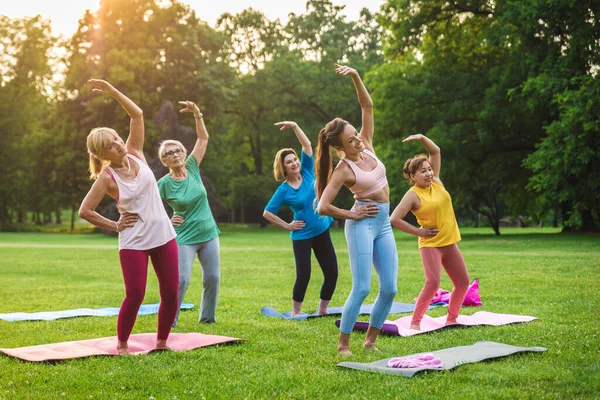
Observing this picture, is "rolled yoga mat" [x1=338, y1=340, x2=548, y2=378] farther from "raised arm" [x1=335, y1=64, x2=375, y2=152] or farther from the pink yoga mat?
"raised arm" [x1=335, y1=64, x2=375, y2=152]

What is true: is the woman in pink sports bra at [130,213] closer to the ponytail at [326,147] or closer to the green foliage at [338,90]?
the ponytail at [326,147]

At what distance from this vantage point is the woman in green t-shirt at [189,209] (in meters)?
8.38

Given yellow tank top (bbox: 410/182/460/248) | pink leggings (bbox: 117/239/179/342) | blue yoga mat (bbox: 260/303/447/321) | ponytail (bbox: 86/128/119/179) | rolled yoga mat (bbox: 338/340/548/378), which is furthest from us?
blue yoga mat (bbox: 260/303/447/321)

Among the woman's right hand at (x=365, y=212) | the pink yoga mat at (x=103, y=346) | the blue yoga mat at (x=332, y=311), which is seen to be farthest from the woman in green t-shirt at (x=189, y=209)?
the woman's right hand at (x=365, y=212)

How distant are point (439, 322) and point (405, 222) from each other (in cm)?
146

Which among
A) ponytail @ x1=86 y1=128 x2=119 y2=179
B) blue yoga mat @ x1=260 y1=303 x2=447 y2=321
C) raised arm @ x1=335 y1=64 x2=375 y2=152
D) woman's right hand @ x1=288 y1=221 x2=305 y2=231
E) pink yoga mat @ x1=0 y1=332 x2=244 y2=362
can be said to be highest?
raised arm @ x1=335 y1=64 x2=375 y2=152

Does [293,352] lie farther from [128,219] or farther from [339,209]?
[128,219]

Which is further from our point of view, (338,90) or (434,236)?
(338,90)

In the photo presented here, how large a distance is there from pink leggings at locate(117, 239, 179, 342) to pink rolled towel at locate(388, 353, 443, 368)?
222 cm

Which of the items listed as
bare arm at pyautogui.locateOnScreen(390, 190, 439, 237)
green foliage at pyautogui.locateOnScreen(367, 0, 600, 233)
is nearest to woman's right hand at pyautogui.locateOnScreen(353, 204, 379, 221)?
bare arm at pyautogui.locateOnScreen(390, 190, 439, 237)

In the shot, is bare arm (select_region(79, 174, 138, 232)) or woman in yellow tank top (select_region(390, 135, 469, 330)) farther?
woman in yellow tank top (select_region(390, 135, 469, 330))

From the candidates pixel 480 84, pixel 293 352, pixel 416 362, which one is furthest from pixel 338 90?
pixel 416 362

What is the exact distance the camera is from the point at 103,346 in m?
7.20

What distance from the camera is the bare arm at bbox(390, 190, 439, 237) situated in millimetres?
7875
